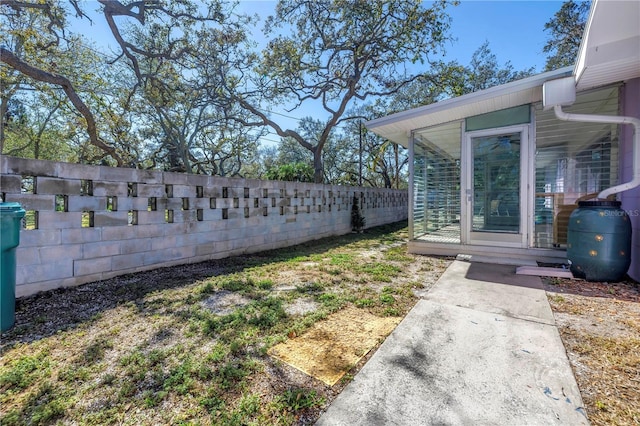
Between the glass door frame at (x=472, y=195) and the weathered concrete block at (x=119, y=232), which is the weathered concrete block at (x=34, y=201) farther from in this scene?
the glass door frame at (x=472, y=195)

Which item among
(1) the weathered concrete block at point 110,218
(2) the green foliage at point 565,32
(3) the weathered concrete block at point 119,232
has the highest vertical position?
(2) the green foliage at point 565,32

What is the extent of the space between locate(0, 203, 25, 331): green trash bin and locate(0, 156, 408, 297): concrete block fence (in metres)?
0.68

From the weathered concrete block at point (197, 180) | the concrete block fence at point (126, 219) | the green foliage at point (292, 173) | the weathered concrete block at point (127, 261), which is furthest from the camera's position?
the green foliage at point (292, 173)

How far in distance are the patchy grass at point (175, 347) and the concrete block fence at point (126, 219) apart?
0.29m

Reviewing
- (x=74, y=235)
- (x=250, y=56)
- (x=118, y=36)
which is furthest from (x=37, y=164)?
(x=250, y=56)

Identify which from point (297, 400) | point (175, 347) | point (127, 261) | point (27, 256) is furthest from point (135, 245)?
point (297, 400)

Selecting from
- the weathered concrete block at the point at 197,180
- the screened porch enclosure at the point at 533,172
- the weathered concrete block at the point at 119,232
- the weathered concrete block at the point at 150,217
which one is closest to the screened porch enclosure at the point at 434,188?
the screened porch enclosure at the point at 533,172

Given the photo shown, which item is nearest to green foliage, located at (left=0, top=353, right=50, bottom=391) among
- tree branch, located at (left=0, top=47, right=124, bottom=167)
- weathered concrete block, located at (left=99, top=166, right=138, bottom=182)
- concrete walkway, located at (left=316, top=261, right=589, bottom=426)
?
concrete walkway, located at (left=316, top=261, right=589, bottom=426)

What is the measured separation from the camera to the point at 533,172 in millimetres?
4496

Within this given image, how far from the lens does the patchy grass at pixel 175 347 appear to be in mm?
1452

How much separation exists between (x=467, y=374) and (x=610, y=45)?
3.67 metres

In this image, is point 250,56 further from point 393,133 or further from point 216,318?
point 216,318

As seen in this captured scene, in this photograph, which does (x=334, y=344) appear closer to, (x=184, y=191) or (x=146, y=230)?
(x=146, y=230)

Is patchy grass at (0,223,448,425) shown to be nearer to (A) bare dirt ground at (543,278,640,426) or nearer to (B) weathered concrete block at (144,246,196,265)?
(B) weathered concrete block at (144,246,196,265)
